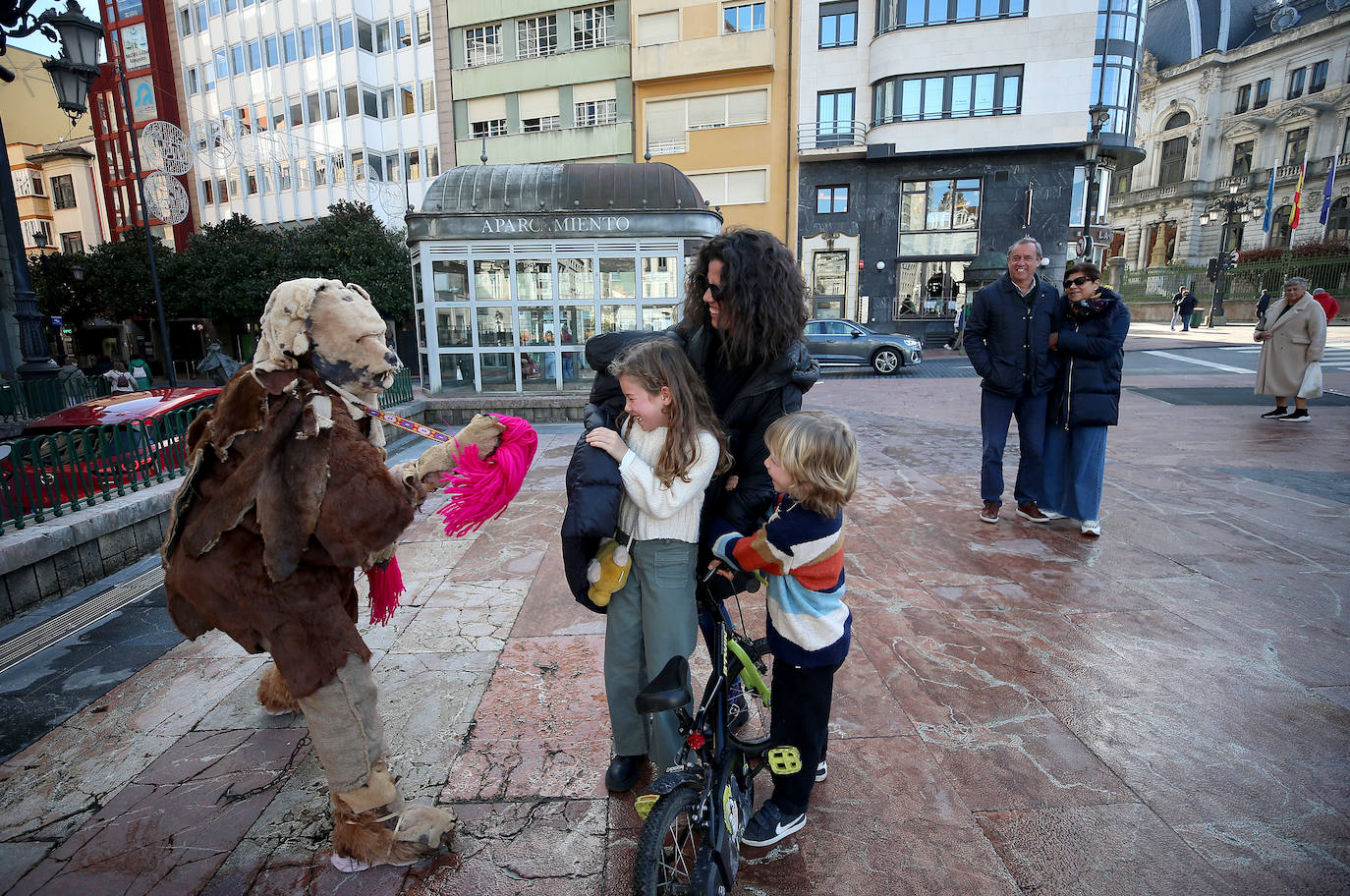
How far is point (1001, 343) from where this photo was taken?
15.5ft

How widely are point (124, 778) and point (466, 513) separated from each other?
5.95 feet

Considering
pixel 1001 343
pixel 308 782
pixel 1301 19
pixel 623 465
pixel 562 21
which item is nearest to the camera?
pixel 623 465

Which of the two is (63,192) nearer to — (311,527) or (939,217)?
(939,217)

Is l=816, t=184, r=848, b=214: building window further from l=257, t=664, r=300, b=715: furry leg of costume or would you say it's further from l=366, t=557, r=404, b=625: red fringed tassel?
l=257, t=664, r=300, b=715: furry leg of costume

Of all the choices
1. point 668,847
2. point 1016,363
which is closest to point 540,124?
point 1016,363

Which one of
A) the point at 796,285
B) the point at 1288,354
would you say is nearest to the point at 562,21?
the point at 1288,354

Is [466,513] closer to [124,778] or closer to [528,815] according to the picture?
[528,815]

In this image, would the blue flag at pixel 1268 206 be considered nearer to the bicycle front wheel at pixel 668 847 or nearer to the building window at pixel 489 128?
the building window at pixel 489 128

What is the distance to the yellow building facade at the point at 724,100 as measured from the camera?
74.8 feet

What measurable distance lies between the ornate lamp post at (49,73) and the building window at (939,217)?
23.2 metres

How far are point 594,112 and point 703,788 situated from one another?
2672cm

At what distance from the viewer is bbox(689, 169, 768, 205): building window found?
23906 millimetres

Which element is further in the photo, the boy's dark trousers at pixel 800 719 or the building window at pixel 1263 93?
the building window at pixel 1263 93

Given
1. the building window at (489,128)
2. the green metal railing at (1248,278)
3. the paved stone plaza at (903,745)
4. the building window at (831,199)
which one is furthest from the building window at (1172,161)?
the paved stone plaza at (903,745)
